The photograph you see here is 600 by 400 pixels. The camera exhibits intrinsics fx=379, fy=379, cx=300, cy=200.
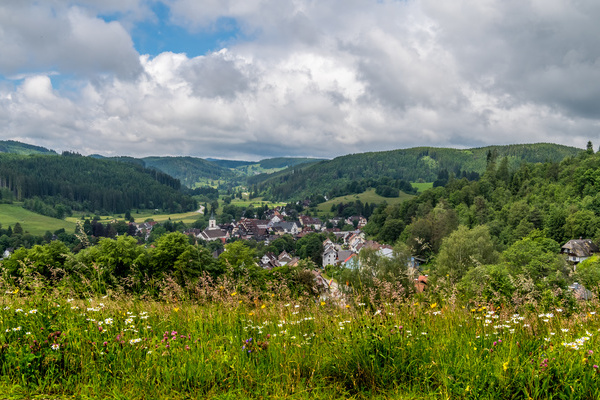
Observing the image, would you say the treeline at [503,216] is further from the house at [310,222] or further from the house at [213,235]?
the house at [213,235]

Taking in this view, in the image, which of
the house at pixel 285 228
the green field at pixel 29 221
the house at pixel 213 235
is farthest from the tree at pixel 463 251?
the green field at pixel 29 221

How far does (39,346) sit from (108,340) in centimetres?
69

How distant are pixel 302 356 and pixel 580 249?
71097 mm

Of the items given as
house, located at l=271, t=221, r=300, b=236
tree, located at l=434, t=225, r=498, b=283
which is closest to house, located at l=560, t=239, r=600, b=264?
tree, located at l=434, t=225, r=498, b=283

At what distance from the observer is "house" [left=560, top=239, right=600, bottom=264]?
2309 inches

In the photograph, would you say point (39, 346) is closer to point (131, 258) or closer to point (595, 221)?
point (131, 258)

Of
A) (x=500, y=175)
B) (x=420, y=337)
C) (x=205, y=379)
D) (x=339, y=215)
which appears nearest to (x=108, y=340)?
(x=205, y=379)

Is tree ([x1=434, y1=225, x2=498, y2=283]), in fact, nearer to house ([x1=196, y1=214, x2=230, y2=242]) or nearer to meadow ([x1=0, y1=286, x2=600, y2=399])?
meadow ([x1=0, y1=286, x2=600, y2=399])

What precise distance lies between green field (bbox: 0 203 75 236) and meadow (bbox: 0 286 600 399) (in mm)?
136966

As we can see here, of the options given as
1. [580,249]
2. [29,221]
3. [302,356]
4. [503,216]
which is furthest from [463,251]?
[29,221]

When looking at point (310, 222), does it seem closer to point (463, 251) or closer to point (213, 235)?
point (213, 235)

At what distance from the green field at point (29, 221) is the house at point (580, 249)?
13564 cm

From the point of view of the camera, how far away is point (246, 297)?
5.96m

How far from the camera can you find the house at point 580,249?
5866cm
